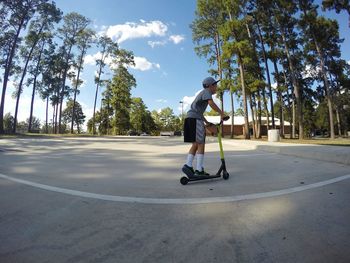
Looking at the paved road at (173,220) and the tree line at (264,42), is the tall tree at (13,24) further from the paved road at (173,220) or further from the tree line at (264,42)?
the paved road at (173,220)

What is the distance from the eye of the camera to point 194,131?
4637 mm

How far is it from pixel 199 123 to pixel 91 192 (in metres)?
2.09

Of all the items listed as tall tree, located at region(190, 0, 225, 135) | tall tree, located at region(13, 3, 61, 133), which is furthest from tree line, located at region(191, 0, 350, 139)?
tall tree, located at region(13, 3, 61, 133)

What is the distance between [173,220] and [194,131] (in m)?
2.15

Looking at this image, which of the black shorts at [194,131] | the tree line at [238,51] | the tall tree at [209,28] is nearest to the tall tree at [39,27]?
the tree line at [238,51]

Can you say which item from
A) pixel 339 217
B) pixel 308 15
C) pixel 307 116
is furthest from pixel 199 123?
pixel 307 116

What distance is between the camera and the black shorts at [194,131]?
4.64 m

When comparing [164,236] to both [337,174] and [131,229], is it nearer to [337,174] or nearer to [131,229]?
[131,229]

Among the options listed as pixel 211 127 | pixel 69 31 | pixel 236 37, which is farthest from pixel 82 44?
Answer: pixel 211 127

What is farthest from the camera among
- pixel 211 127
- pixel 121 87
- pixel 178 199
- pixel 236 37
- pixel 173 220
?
pixel 121 87

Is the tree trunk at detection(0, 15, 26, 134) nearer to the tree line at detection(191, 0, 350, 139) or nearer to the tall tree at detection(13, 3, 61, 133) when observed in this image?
the tall tree at detection(13, 3, 61, 133)

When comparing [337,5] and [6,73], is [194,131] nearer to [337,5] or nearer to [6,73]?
[337,5]

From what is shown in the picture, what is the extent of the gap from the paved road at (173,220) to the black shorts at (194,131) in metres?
0.76

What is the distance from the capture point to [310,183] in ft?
14.1
